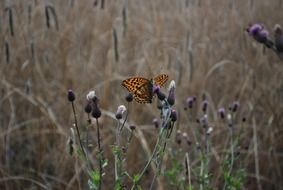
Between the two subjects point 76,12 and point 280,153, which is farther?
point 76,12

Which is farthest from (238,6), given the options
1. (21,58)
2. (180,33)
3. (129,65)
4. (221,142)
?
(21,58)

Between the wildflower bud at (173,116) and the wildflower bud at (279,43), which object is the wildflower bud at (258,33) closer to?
the wildflower bud at (279,43)

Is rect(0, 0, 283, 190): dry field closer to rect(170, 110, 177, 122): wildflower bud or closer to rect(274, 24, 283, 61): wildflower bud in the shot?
rect(170, 110, 177, 122): wildflower bud

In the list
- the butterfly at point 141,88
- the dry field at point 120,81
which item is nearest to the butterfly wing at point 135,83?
the butterfly at point 141,88

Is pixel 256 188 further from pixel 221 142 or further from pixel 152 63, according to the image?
pixel 152 63

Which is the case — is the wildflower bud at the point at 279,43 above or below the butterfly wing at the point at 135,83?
above

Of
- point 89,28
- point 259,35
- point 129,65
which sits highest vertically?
point 259,35

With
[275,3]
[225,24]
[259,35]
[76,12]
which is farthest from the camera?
[275,3]

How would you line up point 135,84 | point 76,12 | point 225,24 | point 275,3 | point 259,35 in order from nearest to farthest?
point 259,35 < point 135,84 < point 76,12 < point 225,24 < point 275,3

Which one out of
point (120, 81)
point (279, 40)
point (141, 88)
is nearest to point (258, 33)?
point (279, 40)
